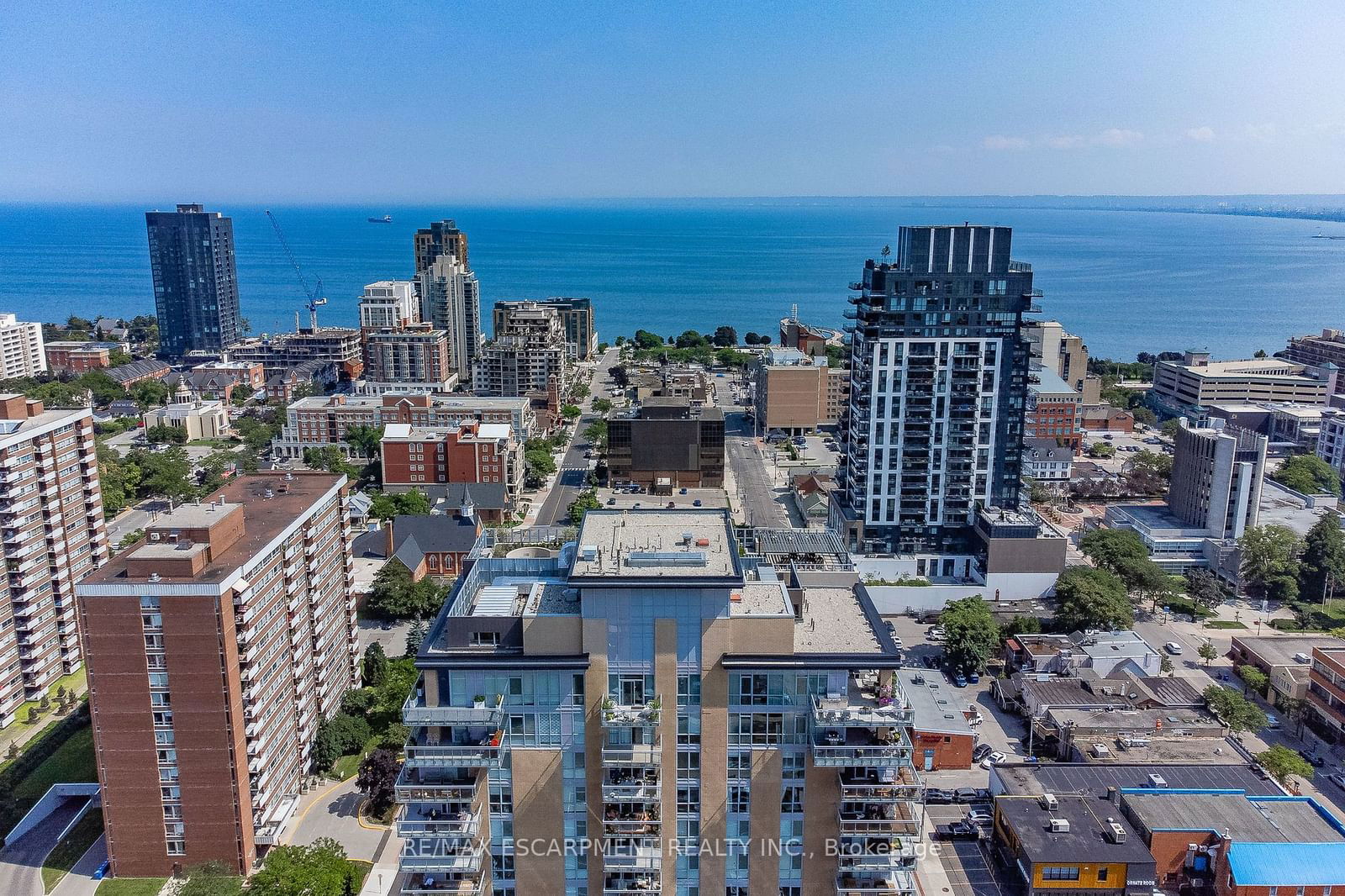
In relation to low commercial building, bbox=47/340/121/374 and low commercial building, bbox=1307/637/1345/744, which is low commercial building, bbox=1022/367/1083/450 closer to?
low commercial building, bbox=1307/637/1345/744

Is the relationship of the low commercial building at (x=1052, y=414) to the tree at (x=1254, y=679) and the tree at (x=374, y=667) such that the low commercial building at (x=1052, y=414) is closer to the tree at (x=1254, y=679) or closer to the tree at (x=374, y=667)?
the tree at (x=1254, y=679)

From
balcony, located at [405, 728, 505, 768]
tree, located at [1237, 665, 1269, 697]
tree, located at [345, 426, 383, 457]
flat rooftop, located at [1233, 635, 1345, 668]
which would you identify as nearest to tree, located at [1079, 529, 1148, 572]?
flat rooftop, located at [1233, 635, 1345, 668]

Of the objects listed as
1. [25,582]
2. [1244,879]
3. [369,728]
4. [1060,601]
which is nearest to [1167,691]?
[1060,601]

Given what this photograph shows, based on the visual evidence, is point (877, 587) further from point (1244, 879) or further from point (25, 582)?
point (25, 582)

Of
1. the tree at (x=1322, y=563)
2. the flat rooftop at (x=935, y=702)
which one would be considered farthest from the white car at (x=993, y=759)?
the tree at (x=1322, y=563)

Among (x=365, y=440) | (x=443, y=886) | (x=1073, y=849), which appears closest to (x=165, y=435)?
(x=365, y=440)

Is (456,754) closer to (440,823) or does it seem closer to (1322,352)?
(440,823)
